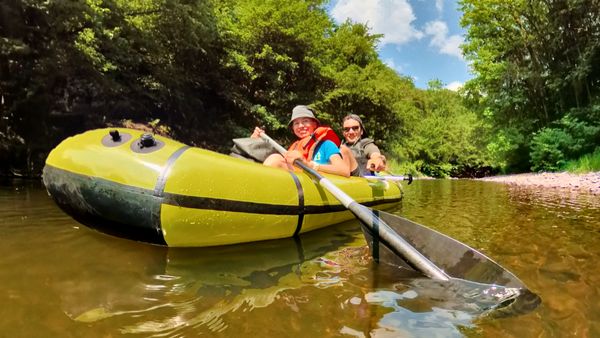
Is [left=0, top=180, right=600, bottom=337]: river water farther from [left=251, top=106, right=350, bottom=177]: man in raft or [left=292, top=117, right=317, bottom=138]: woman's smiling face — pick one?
[left=292, top=117, right=317, bottom=138]: woman's smiling face

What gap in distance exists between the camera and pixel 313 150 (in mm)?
4797

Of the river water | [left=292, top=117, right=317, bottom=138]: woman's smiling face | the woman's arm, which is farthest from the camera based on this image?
[left=292, top=117, right=317, bottom=138]: woman's smiling face

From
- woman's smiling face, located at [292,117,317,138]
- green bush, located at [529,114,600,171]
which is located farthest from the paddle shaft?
green bush, located at [529,114,600,171]

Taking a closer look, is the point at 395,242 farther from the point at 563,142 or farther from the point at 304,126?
the point at 563,142

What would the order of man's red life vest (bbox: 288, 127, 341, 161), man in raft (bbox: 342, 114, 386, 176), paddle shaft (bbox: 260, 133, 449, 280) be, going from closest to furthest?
paddle shaft (bbox: 260, 133, 449, 280), man's red life vest (bbox: 288, 127, 341, 161), man in raft (bbox: 342, 114, 386, 176)

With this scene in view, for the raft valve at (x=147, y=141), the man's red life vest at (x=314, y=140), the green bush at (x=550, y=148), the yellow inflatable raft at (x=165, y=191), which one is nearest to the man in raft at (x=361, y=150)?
the man's red life vest at (x=314, y=140)

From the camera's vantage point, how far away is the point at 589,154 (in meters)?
14.0

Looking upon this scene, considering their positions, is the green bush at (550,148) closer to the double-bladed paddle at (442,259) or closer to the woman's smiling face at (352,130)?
the woman's smiling face at (352,130)

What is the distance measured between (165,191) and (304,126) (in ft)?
8.16

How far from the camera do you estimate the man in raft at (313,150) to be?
14.6 ft

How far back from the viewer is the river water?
1.94 meters

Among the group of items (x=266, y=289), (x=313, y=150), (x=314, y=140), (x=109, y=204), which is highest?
(x=314, y=140)

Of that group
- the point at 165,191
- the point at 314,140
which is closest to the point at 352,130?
the point at 314,140

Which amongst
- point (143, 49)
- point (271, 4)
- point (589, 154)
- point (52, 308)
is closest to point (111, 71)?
point (143, 49)
